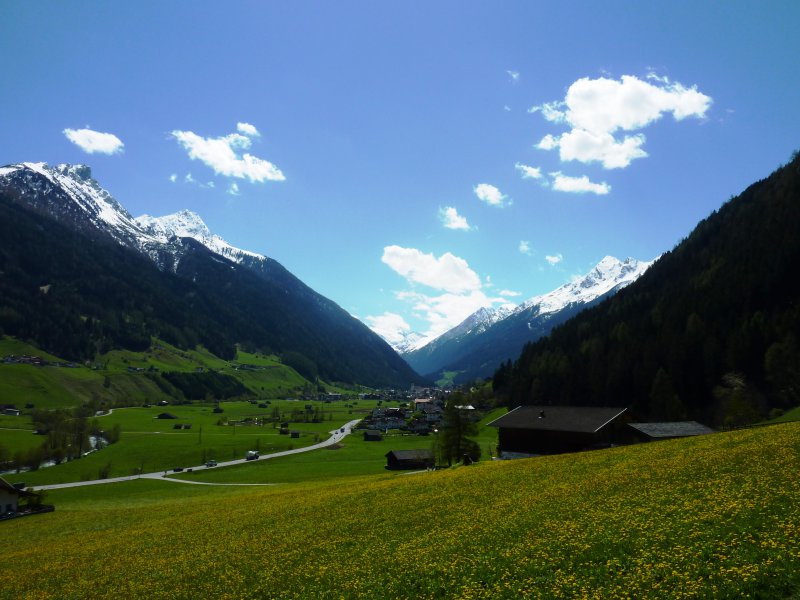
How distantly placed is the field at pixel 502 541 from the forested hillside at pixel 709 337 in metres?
72.9

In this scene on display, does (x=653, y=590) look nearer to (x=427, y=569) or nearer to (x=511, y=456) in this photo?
(x=427, y=569)

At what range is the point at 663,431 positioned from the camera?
2874 inches

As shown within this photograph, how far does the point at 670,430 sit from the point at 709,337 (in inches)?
2544

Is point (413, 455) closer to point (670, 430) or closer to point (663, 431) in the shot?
point (663, 431)

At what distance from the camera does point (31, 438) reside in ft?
490

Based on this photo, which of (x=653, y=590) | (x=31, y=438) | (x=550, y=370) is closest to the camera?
(x=653, y=590)

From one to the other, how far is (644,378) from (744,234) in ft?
222

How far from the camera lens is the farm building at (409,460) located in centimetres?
11274

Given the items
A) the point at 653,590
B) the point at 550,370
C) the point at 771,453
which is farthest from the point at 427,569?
the point at 550,370

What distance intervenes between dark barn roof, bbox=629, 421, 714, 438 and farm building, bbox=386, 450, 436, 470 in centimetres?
5126

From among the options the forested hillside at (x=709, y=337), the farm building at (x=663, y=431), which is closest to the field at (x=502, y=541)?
the farm building at (x=663, y=431)

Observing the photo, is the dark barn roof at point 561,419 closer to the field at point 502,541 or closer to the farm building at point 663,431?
the farm building at point 663,431

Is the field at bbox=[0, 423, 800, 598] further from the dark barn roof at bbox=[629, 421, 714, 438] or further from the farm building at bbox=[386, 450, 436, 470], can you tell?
the farm building at bbox=[386, 450, 436, 470]

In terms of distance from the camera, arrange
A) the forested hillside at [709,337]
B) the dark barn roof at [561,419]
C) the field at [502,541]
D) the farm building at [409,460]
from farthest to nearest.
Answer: the farm building at [409,460] < the forested hillside at [709,337] < the dark barn roof at [561,419] < the field at [502,541]
